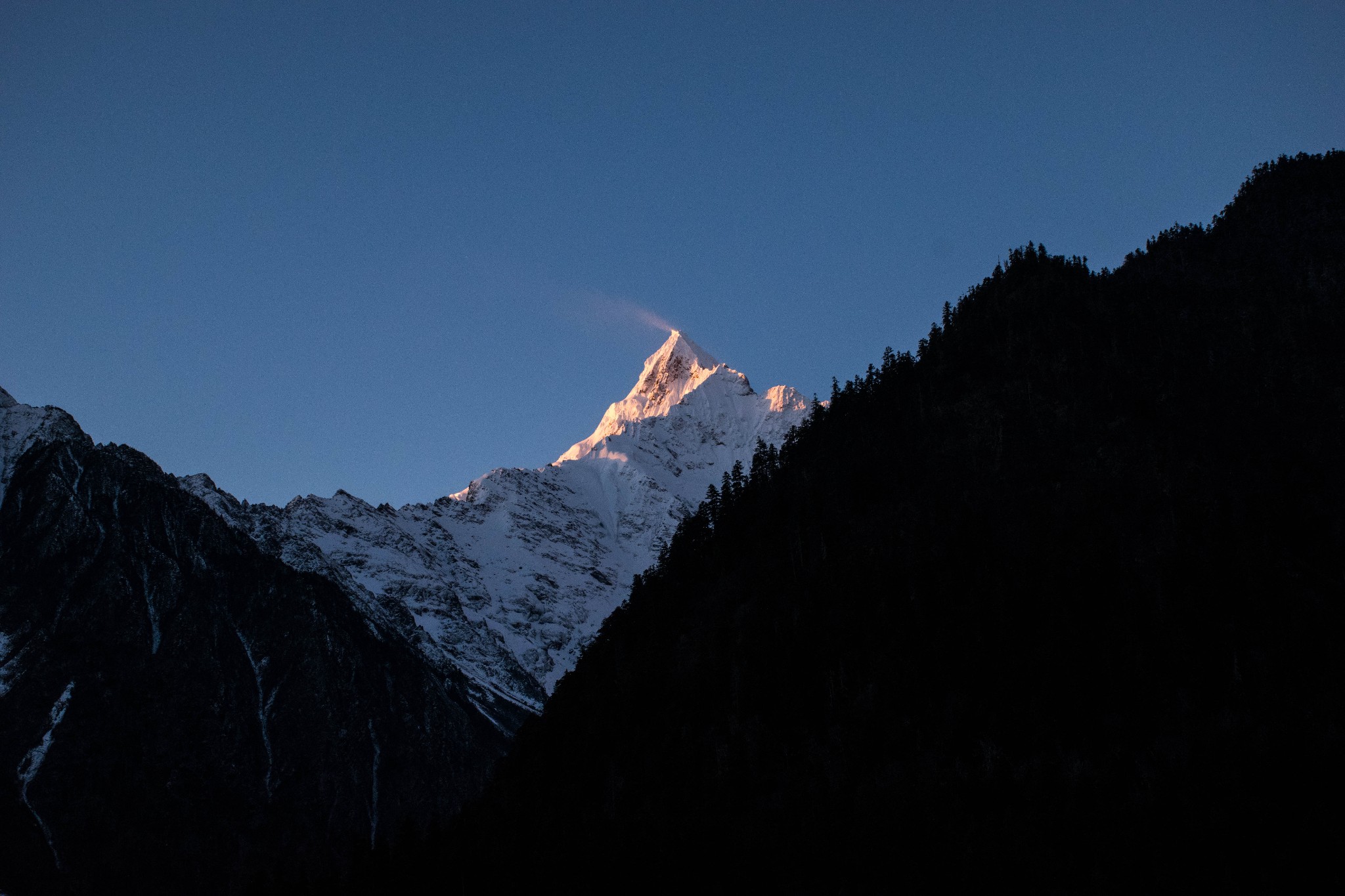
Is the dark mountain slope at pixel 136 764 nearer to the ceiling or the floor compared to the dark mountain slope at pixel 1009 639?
nearer to the floor

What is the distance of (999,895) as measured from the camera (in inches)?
2955

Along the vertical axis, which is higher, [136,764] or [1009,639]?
[1009,639]

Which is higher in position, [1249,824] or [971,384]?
[971,384]

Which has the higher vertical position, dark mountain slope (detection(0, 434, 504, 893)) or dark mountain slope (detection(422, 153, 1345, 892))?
dark mountain slope (detection(422, 153, 1345, 892))

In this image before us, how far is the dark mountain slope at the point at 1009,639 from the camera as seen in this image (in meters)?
78.9

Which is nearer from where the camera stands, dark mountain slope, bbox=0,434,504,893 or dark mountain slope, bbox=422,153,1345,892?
dark mountain slope, bbox=422,153,1345,892

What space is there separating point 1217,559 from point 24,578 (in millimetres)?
189258

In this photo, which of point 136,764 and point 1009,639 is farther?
point 136,764

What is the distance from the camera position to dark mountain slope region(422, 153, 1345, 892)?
259 ft

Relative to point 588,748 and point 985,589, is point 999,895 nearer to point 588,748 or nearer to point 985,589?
point 985,589

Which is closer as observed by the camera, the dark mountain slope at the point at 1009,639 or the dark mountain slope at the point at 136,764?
the dark mountain slope at the point at 1009,639

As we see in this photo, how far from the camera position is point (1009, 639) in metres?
96.9

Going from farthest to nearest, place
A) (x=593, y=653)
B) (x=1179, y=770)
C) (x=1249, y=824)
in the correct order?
(x=593, y=653), (x=1179, y=770), (x=1249, y=824)

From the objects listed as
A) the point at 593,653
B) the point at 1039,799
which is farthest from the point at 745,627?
the point at 1039,799
